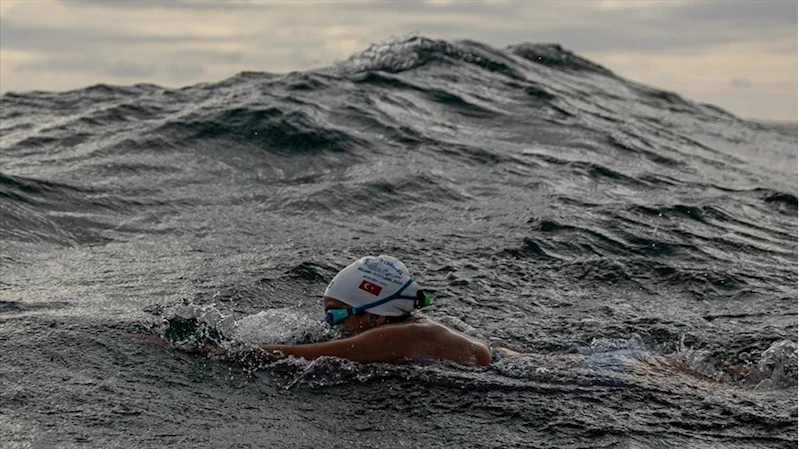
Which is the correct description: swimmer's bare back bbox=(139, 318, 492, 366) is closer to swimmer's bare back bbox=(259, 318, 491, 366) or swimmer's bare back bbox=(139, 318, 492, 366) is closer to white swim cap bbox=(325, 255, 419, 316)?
swimmer's bare back bbox=(259, 318, 491, 366)

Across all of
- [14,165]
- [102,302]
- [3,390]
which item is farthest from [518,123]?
[3,390]

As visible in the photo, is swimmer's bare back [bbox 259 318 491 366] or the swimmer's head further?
the swimmer's head

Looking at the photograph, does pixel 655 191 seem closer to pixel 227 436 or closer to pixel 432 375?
pixel 432 375

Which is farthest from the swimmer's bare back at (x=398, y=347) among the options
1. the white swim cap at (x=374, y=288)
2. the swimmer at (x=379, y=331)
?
the white swim cap at (x=374, y=288)

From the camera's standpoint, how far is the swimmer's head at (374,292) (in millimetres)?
7418

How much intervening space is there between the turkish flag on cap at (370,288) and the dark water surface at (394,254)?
61cm

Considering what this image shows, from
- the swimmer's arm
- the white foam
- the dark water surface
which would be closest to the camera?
the dark water surface

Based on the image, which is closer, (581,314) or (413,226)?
(581,314)

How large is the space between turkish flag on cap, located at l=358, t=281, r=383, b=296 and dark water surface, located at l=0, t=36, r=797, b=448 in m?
0.61

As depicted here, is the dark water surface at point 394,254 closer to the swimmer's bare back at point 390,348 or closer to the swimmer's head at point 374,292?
the swimmer's bare back at point 390,348

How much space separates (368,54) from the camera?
24438 millimetres

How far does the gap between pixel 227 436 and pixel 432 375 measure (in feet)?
5.15

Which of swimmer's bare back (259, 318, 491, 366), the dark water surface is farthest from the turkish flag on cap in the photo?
the dark water surface

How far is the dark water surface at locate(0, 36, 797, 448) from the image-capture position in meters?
6.46
